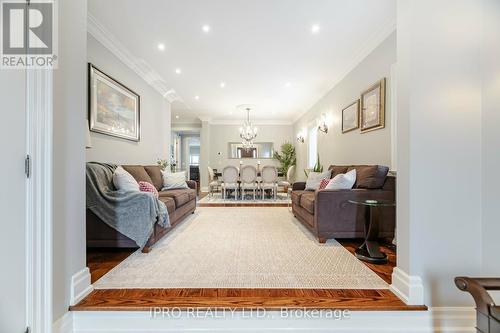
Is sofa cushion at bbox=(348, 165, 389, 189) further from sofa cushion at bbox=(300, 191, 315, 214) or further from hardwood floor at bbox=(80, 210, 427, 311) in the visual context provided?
hardwood floor at bbox=(80, 210, 427, 311)

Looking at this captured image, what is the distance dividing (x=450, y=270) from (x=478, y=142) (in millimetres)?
846

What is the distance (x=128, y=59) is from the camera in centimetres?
386

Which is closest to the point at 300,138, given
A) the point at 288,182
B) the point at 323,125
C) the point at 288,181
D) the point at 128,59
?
the point at 288,181

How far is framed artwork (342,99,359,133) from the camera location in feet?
12.5

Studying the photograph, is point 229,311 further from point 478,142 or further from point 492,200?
point 478,142

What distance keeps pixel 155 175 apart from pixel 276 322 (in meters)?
3.46

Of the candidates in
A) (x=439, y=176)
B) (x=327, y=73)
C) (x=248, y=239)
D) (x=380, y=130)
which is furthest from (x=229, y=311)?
(x=327, y=73)

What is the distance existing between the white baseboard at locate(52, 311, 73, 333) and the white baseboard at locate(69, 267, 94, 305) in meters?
0.07

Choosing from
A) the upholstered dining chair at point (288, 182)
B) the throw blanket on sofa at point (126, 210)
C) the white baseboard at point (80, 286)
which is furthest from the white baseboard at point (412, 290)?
the upholstered dining chair at point (288, 182)

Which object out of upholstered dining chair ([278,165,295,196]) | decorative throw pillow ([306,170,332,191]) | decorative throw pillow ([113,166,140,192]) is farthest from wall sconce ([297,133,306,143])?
decorative throw pillow ([113,166,140,192])

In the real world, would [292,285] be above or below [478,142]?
below

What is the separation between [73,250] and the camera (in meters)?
1.44

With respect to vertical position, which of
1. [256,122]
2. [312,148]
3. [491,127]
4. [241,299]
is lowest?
[241,299]

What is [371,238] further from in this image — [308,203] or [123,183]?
[123,183]
